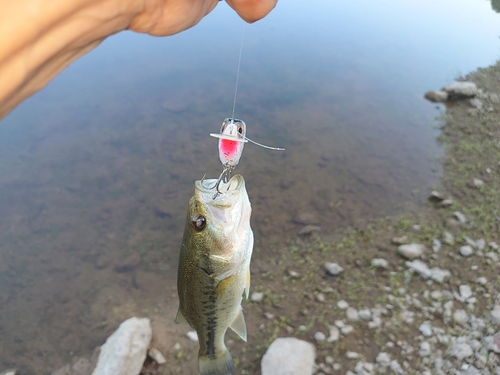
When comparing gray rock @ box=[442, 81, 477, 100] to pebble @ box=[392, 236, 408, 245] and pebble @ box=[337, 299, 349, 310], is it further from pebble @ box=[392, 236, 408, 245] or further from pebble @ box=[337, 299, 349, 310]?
pebble @ box=[337, 299, 349, 310]

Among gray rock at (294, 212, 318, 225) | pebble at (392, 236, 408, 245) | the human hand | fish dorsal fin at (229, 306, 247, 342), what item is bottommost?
pebble at (392, 236, 408, 245)

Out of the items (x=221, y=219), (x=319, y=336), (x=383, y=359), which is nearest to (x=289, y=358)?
(x=319, y=336)


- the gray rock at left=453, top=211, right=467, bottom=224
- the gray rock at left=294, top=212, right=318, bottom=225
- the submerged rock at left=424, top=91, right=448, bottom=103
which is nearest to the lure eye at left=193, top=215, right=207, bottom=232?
the gray rock at left=294, top=212, right=318, bottom=225

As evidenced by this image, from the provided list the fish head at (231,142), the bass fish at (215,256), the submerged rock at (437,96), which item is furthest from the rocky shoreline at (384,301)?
the submerged rock at (437,96)

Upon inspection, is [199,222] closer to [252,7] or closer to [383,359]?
[252,7]

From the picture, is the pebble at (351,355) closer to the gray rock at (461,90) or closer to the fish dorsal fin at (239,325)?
the fish dorsal fin at (239,325)

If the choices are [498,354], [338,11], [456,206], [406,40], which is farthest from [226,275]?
[338,11]
